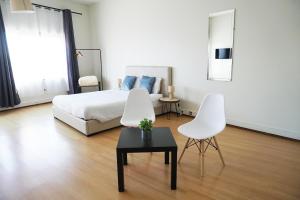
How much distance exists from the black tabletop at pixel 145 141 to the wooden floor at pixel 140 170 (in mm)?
448

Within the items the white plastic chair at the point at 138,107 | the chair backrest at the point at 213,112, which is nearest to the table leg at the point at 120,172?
the white plastic chair at the point at 138,107

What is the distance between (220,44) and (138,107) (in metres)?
1.94

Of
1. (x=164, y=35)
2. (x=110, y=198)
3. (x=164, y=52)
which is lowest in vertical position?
(x=110, y=198)

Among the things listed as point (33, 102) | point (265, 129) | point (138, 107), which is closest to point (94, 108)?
point (138, 107)

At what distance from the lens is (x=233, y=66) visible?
351cm

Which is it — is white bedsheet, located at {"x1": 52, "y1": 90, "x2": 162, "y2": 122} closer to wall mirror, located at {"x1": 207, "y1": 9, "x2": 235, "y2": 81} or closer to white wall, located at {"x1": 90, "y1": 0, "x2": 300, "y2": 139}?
white wall, located at {"x1": 90, "y1": 0, "x2": 300, "y2": 139}

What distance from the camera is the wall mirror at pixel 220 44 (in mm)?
3469

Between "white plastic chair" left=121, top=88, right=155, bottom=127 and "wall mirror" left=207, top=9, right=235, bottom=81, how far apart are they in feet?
5.23

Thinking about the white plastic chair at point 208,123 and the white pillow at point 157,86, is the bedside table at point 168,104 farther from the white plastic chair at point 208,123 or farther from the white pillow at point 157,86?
the white plastic chair at point 208,123

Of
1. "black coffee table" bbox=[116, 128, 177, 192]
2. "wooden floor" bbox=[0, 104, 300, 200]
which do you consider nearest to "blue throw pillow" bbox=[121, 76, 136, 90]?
"wooden floor" bbox=[0, 104, 300, 200]

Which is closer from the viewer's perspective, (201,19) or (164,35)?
(201,19)

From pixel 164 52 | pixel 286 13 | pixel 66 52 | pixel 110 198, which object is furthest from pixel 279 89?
pixel 66 52

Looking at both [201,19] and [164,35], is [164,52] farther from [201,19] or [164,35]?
[201,19]

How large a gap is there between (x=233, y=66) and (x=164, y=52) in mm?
1600
